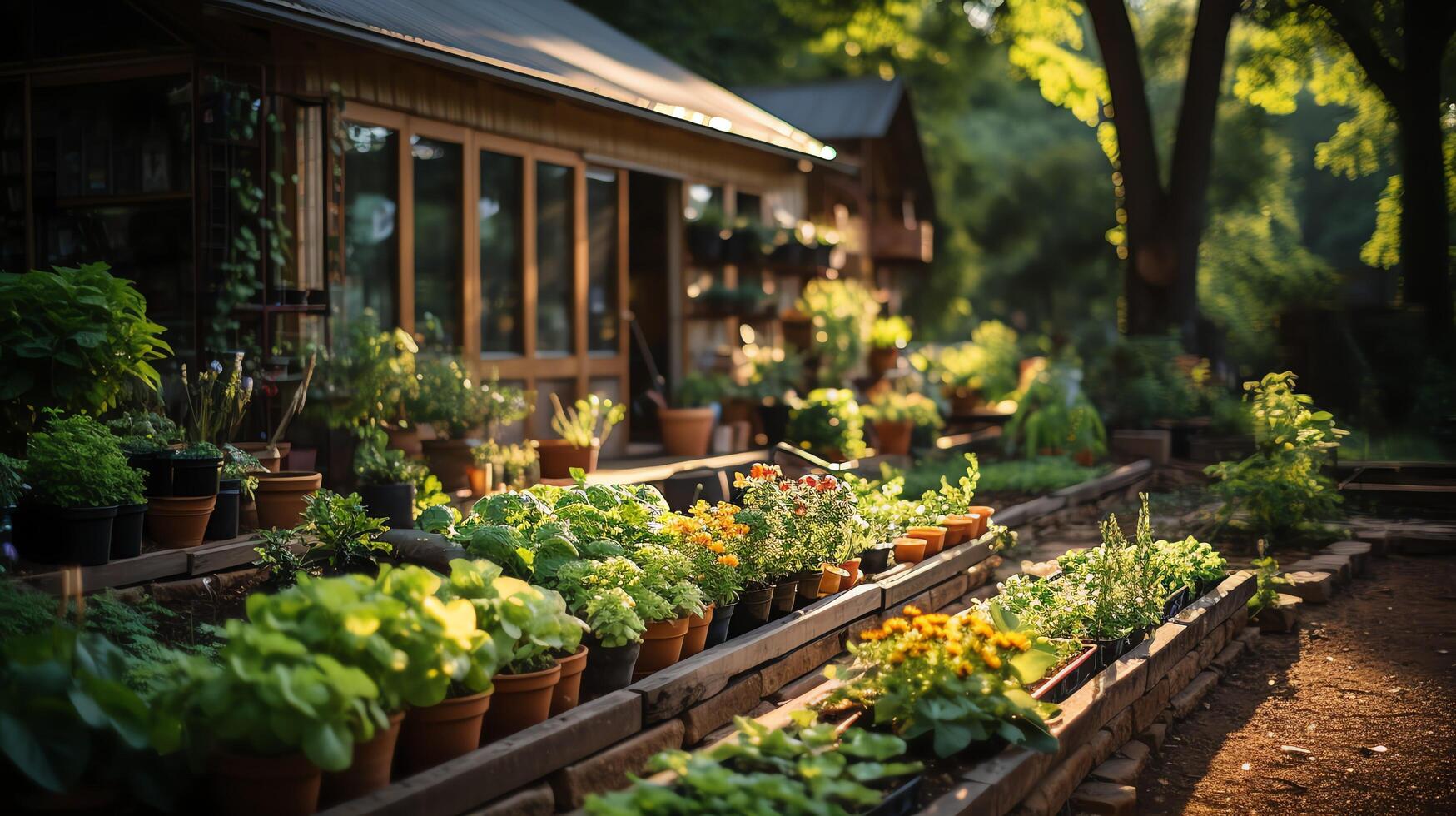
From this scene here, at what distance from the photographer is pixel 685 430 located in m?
10.4

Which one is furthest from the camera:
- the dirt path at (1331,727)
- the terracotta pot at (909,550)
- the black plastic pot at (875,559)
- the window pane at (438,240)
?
the window pane at (438,240)

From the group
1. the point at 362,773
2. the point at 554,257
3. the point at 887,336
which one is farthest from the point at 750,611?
the point at 887,336

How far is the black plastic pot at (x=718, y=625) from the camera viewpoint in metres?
4.62

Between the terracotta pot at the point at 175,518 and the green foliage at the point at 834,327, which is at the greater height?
the green foliage at the point at 834,327

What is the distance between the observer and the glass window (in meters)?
8.02

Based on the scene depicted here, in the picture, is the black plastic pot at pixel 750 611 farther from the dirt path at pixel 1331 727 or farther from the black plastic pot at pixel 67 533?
the black plastic pot at pixel 67 533

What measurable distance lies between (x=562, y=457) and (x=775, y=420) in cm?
311

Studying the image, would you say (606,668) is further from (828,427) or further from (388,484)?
(828,427)

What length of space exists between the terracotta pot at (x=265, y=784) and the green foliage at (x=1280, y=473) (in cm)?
637

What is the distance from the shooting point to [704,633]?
447 centimetres

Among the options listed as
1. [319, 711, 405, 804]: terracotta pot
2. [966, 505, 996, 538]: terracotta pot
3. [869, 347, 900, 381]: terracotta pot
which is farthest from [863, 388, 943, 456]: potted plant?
[319, 711, 405, 804]: terracotta pot

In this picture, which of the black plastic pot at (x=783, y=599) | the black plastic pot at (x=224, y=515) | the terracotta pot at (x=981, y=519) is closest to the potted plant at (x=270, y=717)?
the black plastic pot at (x=783, y=599)

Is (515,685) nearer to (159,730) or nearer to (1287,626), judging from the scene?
(159,730)


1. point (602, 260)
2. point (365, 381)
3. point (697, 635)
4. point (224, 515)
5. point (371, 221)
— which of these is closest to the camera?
point (697, 635)
